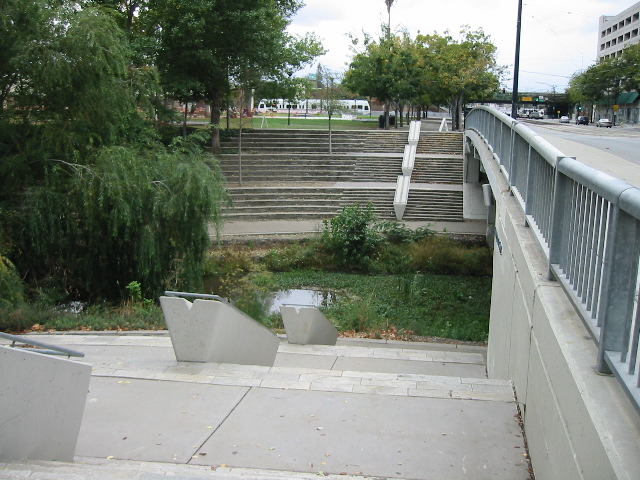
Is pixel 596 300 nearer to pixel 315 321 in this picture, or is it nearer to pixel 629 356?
pixel 629 356

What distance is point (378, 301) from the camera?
1902 cm

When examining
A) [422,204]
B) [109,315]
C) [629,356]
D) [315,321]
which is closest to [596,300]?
[629,356]

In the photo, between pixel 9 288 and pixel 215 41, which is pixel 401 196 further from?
pixel 9 288

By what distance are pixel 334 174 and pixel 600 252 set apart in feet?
99.4

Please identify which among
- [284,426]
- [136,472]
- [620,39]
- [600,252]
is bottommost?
[284,426]

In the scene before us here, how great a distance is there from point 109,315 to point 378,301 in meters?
8.36

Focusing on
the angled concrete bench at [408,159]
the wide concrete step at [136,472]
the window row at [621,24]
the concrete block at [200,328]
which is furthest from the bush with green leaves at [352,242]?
the window row at [621,24]

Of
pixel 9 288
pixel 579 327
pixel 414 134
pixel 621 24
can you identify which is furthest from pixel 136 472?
pixel 621 24

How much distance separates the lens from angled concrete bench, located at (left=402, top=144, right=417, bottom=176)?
3266 centimetres

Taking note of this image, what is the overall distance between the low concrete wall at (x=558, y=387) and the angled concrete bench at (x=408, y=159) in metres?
26.4

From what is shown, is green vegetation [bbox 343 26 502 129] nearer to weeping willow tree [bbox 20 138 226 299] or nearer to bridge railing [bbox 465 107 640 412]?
weeping willow tree [bbox 20 138 226 299]

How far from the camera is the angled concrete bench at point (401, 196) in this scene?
2878cm

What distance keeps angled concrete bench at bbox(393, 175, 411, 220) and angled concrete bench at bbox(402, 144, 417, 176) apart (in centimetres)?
57

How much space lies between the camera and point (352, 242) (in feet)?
75.7
